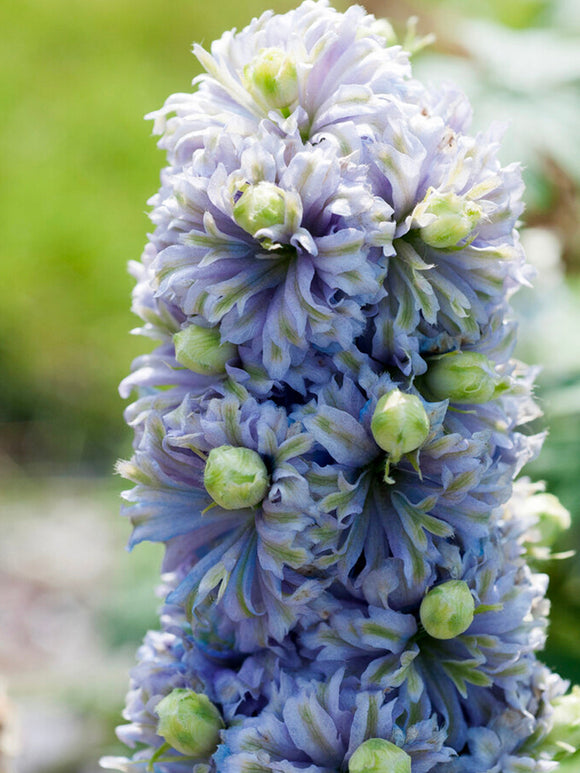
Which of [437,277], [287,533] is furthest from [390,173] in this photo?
[287,533]

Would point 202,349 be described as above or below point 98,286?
below

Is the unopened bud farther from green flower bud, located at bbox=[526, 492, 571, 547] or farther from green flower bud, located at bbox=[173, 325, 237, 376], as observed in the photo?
green flower bud, located at bbox=[526, 492, 571, 547]

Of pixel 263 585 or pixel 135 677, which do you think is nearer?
pixel 263 585

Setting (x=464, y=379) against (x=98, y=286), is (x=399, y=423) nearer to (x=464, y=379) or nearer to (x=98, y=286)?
(x=464, y=379)

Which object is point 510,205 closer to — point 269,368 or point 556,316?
point 269,368

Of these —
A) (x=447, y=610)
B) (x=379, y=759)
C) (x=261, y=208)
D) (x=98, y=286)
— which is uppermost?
(x=98, y=286)

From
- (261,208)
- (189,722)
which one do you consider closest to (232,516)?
(189,722)
